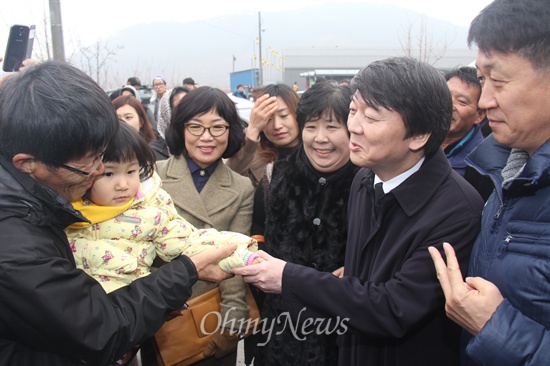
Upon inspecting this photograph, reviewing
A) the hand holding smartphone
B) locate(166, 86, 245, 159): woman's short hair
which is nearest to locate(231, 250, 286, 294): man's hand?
locate(166, 86, 245, 159): woman's short hair

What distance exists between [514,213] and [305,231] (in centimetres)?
121

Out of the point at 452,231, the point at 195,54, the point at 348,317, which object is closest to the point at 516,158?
the point at 452,231

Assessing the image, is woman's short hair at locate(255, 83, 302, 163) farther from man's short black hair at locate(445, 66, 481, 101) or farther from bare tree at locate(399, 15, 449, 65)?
bare tree at locate(399, 15, 449, 65)

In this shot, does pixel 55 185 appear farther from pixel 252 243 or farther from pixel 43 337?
pixel 252 243

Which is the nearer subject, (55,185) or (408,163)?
(55,185)

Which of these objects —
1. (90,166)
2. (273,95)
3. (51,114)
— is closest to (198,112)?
(273,95)

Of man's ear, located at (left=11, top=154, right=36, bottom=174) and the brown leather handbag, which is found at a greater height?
man's ear, located at (left=11, top=154, right=36, bottom=174)

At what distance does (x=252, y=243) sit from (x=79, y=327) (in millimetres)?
1041

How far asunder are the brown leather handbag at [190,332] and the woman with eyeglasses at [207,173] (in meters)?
0.13

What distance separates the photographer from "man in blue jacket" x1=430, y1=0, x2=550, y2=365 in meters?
1.26

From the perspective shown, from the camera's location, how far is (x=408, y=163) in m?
1.85

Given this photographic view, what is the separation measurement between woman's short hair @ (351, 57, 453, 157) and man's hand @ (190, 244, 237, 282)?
0.95 meters

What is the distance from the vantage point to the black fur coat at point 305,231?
2391 mm

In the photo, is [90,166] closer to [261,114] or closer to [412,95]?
[412,95]
